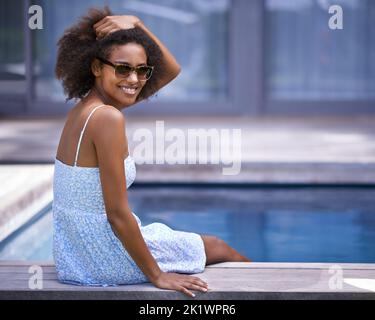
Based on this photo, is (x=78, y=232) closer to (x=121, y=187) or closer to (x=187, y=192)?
(x=121, y=187)

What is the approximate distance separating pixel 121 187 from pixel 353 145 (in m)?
5.47

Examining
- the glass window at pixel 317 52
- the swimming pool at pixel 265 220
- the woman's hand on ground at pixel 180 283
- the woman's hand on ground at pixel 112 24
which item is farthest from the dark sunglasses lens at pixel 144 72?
the glass window at pixel 317 52

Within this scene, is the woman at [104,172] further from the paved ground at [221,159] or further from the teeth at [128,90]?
the paved ground at [221,159]

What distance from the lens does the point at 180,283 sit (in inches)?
129

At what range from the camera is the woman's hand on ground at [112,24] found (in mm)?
3344

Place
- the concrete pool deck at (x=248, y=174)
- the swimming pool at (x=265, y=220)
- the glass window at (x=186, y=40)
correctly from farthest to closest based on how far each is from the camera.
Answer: the glass window at (x=186, y=40) < the swimming pool at (x=265, y=220) < the concrete pool deck at (x=248, y=174)

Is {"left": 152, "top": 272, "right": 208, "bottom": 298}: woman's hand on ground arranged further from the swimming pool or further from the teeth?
the swimming pool

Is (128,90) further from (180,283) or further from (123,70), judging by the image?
(180,283)

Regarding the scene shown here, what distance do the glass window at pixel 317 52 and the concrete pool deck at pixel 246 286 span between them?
8.01 m

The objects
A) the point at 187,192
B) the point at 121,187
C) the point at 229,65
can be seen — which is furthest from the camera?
the point at 229,65

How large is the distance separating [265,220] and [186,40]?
5.73 metres

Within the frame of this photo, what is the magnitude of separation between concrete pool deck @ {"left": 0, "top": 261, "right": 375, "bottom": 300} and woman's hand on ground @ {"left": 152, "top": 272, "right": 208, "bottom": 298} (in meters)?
0.02
